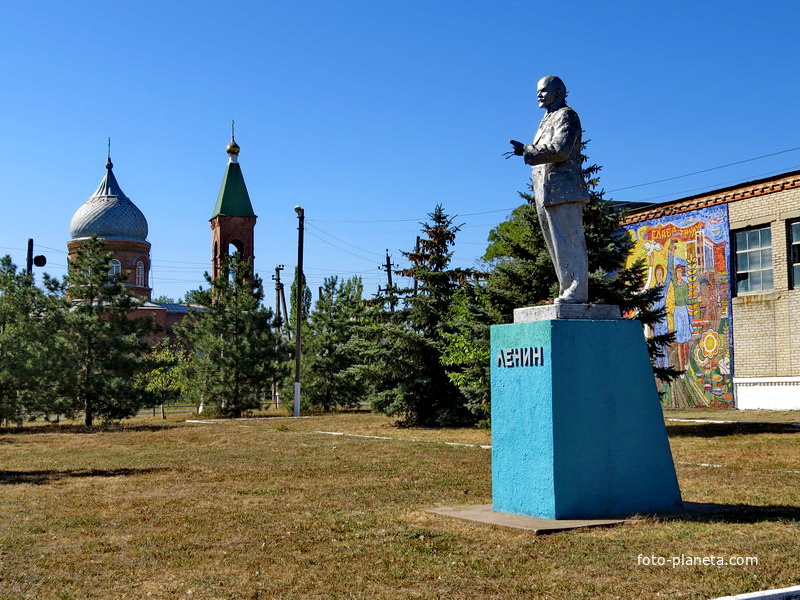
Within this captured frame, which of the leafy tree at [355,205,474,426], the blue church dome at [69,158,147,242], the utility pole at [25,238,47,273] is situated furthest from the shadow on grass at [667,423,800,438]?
the blue church dome at [69,158,147,242]

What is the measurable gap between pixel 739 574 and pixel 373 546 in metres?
2.82

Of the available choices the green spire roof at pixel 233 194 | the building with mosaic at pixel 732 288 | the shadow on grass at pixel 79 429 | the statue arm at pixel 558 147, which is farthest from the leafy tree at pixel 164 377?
the statue arm at pixel 558 147

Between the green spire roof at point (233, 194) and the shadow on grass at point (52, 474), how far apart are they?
4161cm

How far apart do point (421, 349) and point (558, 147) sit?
15724mm

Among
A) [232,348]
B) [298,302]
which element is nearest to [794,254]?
[298,302]

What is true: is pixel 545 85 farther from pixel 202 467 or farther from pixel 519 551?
pixel 202 467

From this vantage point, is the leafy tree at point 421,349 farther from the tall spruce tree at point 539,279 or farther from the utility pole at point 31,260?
the utility pole at point 31,260

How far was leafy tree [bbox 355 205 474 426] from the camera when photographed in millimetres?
23906

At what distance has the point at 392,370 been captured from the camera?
2416 cm

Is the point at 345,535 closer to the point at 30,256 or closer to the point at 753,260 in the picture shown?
the point at 753,260

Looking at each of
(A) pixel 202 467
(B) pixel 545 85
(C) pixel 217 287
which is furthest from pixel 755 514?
(C) pixel 217 287

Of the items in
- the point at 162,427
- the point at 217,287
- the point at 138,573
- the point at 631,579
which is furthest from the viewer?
the point at 217,287

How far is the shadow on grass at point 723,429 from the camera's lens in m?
18.0

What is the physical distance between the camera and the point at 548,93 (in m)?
8.84
